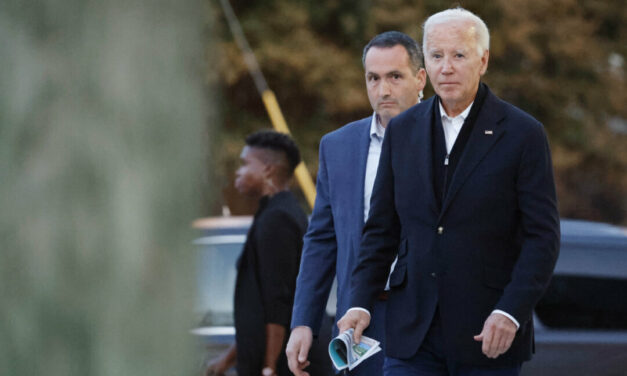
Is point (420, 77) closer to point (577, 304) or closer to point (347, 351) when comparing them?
point (347, 351)

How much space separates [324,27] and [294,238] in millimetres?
12705

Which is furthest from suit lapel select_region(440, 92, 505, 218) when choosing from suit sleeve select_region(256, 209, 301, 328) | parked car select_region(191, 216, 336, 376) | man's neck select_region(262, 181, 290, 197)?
man's neck select_region(262, 181, 290, 197)

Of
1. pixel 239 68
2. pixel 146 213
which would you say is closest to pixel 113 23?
pixel 146 213

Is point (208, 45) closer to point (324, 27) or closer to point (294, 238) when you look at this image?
point (294, 238)

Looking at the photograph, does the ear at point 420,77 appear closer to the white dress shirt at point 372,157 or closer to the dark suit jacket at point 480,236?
the white dress shirt at point 372,157

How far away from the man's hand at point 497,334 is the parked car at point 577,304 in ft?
9.09

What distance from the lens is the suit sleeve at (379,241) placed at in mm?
3379

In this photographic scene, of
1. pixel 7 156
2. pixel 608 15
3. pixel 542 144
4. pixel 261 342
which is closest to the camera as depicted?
pixel 7 156

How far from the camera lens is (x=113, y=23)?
1.44 meters

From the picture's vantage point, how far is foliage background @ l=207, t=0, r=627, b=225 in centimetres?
1689

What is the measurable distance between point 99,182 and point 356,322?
6.29ft

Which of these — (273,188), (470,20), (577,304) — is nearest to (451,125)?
(470,20)

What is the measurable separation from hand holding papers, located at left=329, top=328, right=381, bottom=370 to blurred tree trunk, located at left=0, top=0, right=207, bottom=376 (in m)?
1.74

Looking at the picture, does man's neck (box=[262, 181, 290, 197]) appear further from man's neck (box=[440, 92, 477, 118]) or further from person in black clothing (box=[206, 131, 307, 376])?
man's neck (box=[440, 92, 477, 118])
